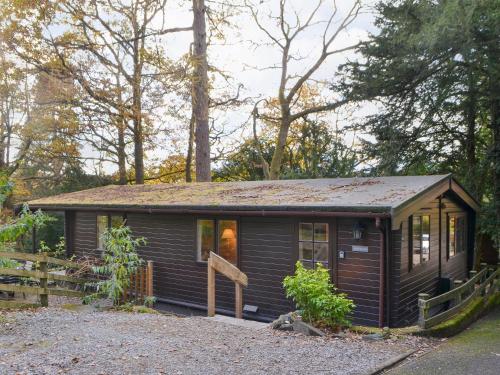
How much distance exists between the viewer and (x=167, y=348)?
6.05m

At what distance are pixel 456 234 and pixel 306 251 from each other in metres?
5.34

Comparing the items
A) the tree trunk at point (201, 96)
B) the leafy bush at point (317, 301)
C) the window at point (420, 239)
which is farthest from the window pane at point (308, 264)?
the tree trunk at point (201, 96)

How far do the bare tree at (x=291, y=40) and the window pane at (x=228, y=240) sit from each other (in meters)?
12.3

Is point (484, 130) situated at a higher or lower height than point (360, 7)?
lower

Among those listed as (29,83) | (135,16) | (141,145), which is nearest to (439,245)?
(141,145)

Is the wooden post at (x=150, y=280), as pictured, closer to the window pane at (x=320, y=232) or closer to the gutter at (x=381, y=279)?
the window pane at (x=320, y=232)

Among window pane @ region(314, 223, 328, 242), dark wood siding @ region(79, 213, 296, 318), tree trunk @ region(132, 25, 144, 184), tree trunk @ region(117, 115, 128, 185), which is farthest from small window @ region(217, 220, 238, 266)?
tree trunk @ region(117, 115, 128, 185)

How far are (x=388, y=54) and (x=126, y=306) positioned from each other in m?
10.7

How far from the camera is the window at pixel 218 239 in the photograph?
10632mm

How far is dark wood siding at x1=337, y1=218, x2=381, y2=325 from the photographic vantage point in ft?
27.7

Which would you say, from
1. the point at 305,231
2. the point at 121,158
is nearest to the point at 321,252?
the point at 305,231

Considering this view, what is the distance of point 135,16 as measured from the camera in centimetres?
2177

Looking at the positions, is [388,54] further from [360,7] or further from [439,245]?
[360,7]

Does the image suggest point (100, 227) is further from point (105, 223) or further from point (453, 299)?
point (453, 299)
